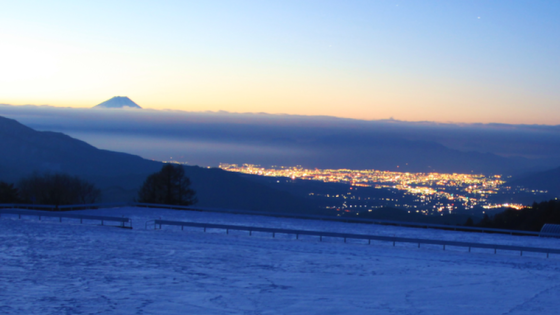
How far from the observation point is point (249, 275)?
13492mm

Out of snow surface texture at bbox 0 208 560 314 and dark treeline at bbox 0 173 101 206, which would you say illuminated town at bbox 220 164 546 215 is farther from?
snow surface texture at bbox 0 208 560 314

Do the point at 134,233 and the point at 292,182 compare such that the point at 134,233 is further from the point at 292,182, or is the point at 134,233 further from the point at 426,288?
the point at 292,182

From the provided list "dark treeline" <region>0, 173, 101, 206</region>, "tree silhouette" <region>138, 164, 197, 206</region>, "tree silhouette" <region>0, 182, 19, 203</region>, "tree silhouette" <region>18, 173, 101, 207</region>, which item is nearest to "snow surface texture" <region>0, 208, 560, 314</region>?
"tree silhouette" <region>138, 164, 197, 206</region>

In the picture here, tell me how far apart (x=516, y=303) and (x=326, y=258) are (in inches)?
259

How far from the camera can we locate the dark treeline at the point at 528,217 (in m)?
41.1

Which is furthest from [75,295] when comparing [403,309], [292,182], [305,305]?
[292,182]

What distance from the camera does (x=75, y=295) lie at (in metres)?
10.9

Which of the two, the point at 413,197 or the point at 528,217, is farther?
the point at 413,197

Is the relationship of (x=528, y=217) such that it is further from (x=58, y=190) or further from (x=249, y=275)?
(x=58, y=190)

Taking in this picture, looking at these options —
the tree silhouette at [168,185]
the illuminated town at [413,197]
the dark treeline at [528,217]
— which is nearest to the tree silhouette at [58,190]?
the tree silhouette at [168,185]

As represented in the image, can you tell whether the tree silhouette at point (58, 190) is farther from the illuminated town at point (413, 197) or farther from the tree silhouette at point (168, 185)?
the illuminated town at point (413, 197)

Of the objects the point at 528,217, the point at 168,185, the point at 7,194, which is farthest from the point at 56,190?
the point at 528,217

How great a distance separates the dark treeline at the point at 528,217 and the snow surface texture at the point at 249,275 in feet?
85.5

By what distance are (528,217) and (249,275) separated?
4379 cm
